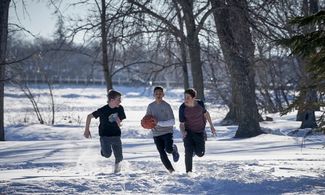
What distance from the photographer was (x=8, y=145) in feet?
54.2

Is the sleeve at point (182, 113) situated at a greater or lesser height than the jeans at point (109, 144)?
greater

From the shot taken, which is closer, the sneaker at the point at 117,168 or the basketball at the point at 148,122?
the basketball at the point at 148,122

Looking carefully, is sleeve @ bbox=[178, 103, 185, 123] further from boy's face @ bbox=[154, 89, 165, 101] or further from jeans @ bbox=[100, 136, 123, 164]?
jeans @ bbox=[100, 136, 123, 164]

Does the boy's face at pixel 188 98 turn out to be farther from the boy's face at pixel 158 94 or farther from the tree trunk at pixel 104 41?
the tree trunk at pixel 104 41

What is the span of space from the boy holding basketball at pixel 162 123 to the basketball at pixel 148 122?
0.37ft

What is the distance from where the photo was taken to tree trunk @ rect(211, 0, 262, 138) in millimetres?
16688

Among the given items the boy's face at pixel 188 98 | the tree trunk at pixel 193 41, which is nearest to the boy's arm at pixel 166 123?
the boy's face at pixel 188 98

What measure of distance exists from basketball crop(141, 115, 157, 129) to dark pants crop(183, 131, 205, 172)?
0.69 meters

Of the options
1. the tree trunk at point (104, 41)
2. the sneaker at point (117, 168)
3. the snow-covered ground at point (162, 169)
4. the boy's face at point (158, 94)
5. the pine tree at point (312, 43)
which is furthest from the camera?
the tree trunk at point (104, 41)

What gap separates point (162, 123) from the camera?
34.5 feet

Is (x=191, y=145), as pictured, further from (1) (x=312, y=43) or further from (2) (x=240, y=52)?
(2) (x=240, y=52)

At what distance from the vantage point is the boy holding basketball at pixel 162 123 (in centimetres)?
1050

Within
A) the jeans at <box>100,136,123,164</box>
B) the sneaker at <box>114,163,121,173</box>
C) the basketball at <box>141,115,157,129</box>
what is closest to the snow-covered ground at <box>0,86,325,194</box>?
the sneaker at <box>114,163,121,173</box>

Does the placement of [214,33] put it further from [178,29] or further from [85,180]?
[85,180]
